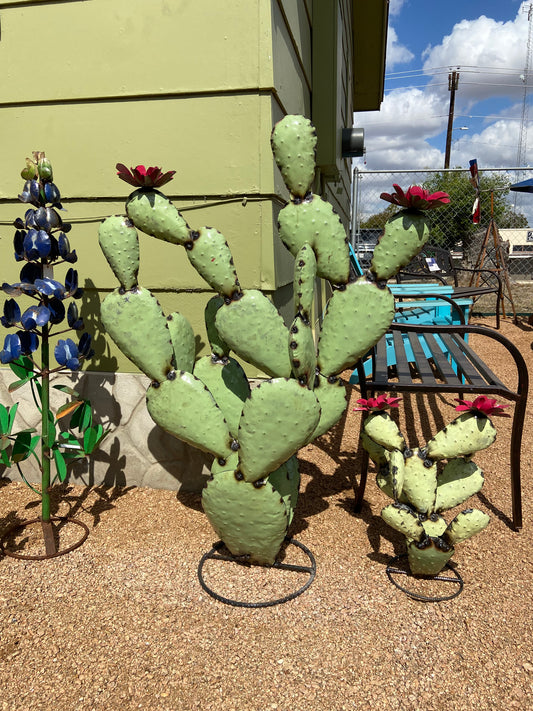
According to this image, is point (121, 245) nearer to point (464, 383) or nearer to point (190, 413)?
point (190, 413)

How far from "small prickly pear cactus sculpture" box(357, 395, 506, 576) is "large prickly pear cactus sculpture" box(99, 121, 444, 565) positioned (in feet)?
0.77

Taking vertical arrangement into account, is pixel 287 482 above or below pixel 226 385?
below

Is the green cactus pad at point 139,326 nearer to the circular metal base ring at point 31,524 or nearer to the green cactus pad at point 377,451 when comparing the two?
the green cactus pad at point 377,451

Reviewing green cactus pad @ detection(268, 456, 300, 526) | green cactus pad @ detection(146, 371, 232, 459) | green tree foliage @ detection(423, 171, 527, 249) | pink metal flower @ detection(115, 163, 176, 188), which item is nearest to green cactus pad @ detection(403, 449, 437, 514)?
green cactus pad @ detection(268, 456, 300, 526)

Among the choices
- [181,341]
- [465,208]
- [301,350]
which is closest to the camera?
[301,350]

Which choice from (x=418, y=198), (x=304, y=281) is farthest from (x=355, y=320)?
(x=418, y=198)

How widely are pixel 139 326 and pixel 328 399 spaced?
0.69m

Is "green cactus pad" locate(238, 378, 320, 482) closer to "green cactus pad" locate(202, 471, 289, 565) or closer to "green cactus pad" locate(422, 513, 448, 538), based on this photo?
"green cactus pad" locate(202, 471, 289, 565)

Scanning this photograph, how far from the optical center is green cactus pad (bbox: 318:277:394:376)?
1546 millimetres

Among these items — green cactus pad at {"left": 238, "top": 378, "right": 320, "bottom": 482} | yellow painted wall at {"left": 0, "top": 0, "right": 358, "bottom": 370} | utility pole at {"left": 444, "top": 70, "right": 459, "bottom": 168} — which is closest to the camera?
green cactus pad at {"left": 238, "top": 378, "right": 320, "bottom": 482}

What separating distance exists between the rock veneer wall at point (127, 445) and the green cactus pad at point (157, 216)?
0.94 m

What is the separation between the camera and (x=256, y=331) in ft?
4.89

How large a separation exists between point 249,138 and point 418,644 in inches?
76.0

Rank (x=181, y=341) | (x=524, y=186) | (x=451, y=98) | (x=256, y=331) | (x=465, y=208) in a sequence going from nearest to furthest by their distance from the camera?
(x=256, y=331) < (x=181, y=341) < (x=524, y=186) < (x=465, y=208) < (x=451, y=98)
